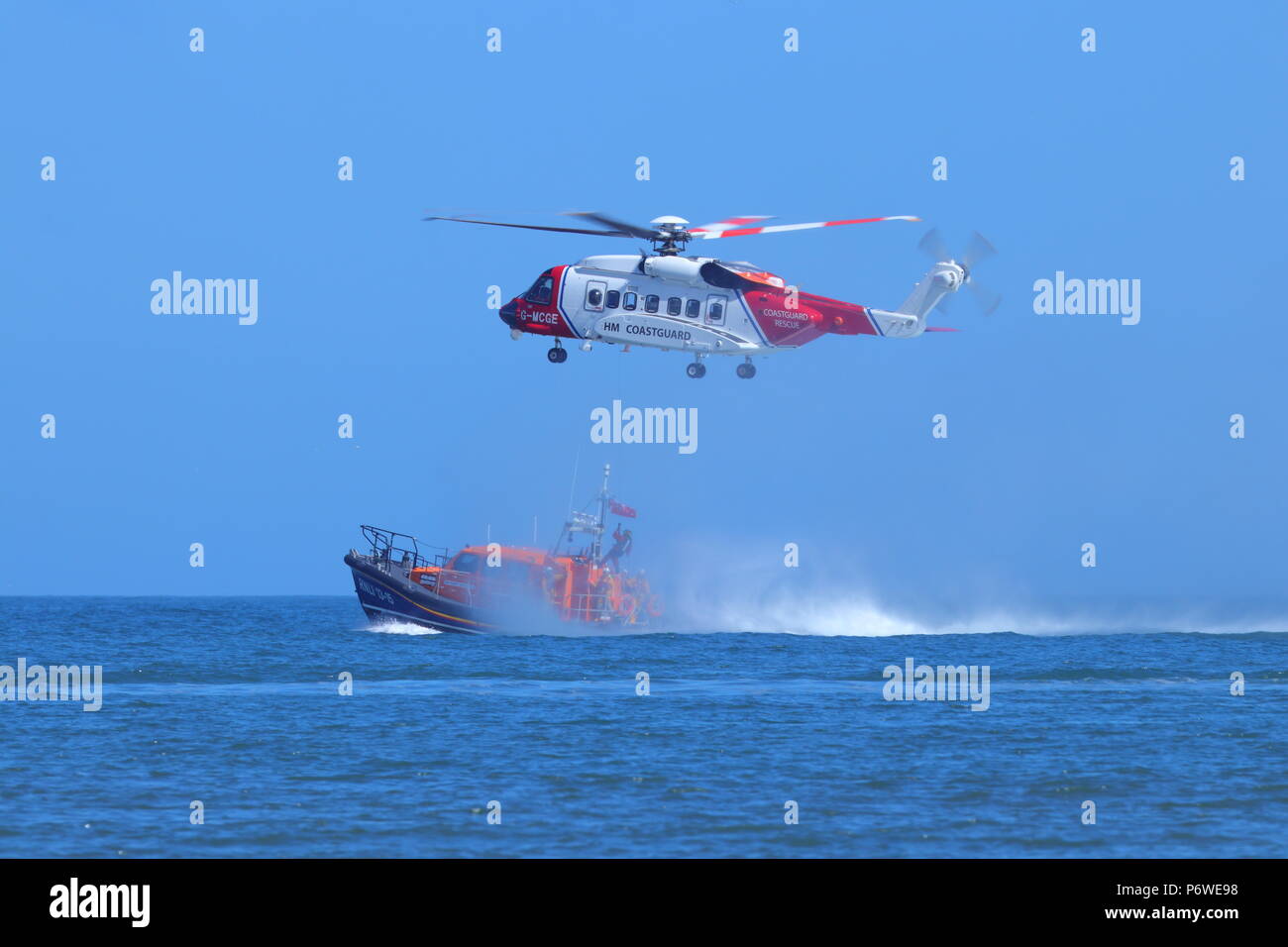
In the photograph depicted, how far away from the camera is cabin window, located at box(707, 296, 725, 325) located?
32.5m

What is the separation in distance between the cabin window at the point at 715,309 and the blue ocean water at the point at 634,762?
8.79 m

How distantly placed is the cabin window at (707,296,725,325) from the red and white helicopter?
0.02 metres

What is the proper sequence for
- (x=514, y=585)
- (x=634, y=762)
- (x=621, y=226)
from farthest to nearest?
(x=514, y=585) → (x=621, y=226) → (x=634, y=762)

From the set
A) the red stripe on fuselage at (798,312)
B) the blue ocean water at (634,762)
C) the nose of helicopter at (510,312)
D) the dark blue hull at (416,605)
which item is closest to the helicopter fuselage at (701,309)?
the red stripe on fuselage at (798,312)

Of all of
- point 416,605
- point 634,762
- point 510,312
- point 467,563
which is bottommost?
point 634,762

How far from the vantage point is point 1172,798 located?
21625 millimetres

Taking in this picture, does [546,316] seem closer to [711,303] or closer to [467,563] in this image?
[711,303]

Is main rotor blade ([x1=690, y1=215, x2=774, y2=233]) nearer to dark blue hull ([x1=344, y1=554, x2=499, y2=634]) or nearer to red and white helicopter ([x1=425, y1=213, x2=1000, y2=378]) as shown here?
red and white helicopter ([x1=425, y1=213, x2=1000, y2=378])

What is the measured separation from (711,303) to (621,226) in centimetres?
276

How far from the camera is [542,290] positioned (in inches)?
1351

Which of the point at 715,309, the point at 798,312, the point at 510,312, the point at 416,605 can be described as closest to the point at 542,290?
the point at 510,312

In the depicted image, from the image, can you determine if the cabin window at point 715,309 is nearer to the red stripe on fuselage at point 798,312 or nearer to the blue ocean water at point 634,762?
the red stripe on fuselage at point 798,312

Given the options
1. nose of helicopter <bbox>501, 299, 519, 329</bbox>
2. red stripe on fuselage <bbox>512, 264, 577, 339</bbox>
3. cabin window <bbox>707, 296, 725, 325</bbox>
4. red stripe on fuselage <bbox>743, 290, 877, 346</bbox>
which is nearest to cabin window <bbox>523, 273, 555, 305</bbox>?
red stripe on fuselage <bbox>512, 264, 577, 339</bbox>
